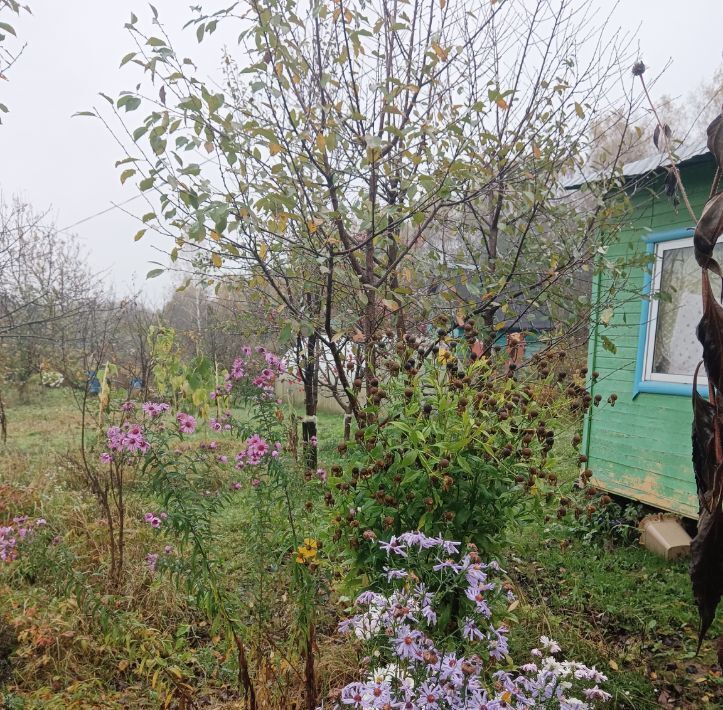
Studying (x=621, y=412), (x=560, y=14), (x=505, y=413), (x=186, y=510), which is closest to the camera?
(x=505, y=413)

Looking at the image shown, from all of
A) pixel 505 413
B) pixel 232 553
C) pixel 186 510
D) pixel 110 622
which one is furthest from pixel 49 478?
pixel 505 413

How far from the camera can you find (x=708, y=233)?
57 cm

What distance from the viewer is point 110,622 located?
226cm

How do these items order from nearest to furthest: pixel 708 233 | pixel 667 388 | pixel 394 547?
pixel 708 233 < pixel 394 547 < pixel 667 388

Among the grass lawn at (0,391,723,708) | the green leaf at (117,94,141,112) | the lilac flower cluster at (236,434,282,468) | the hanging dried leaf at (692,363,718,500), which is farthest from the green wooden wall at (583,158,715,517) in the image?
the hanging dried leaf at (692,363,718,500)

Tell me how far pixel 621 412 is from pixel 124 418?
3.55 meters

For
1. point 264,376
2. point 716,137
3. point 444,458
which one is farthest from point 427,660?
point 264,376

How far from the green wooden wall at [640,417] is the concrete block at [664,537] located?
12 cm

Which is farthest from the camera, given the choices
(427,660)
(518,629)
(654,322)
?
Answer: (654,322)

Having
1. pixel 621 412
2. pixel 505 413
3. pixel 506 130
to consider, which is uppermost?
pixel 506 130

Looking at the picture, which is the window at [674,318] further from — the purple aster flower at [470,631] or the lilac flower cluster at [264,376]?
the purple aster flower at [470,631]

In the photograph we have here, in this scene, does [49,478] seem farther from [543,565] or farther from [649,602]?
[649,602]

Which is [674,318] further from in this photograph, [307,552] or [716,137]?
[716,137]

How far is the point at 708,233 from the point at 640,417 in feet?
12.7
